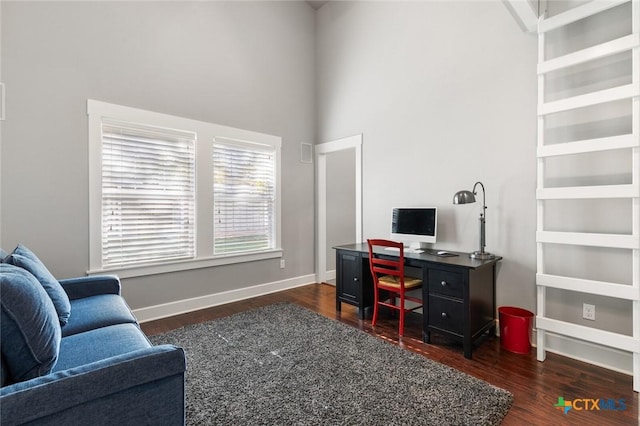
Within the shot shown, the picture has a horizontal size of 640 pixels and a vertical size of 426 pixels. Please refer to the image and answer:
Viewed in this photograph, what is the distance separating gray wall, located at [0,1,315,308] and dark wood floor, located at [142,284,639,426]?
123cm

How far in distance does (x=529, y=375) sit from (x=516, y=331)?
1.36 ft

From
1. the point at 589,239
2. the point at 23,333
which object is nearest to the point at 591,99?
the point at 589,239

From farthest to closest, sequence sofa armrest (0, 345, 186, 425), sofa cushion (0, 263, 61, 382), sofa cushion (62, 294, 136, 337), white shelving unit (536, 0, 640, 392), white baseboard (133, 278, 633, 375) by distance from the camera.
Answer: white baseboard (133, 278, 633, 375) → white shelving unit (536, 0, 640, 392) → sofa cushion (62, 294, 136, 337) → sofa cushion (0, 263, 61, 382) → sofa armrest (0, 345, 186, 425)

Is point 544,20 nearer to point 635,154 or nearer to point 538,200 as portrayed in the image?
point 635,154

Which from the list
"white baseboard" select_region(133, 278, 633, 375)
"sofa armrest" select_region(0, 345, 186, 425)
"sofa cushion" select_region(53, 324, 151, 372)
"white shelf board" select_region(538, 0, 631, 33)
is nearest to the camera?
"sofa armrest" select_region(0, 345, 186, 425)

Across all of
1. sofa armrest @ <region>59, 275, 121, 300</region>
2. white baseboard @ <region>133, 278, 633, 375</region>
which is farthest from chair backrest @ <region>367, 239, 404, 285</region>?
sofa armrest @ <region>59, 275, 121, 300</region>

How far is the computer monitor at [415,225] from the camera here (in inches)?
127

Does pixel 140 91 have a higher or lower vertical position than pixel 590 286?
higher

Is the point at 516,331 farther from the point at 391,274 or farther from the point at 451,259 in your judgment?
the point at 391,274

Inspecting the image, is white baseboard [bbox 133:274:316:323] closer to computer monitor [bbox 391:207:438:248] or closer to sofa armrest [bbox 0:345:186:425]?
computer monitor [bbox 391:207:438:248]

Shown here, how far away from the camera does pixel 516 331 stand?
258cm

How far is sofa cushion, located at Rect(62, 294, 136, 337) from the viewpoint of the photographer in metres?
1.89

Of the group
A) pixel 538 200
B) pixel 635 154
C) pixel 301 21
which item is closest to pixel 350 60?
pixel 301 21

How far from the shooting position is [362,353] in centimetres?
252
